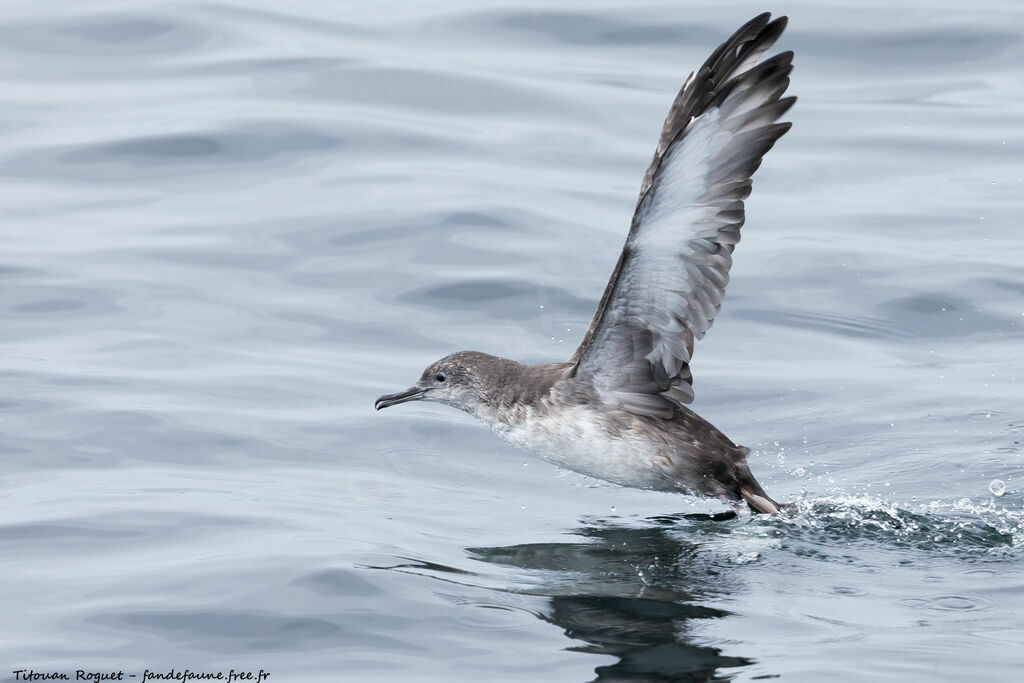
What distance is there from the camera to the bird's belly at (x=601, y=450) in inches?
316

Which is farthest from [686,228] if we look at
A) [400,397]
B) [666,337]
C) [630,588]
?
[400,397]

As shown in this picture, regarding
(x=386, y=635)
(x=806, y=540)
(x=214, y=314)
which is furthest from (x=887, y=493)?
(x=214, y=314)

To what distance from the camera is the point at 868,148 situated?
14.2 metres

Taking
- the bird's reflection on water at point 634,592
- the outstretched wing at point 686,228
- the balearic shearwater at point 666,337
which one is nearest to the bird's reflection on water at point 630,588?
the bird's reflection on water at point 634,592

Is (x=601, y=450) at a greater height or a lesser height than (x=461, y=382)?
lesser

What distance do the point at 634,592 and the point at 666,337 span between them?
5.19 ft

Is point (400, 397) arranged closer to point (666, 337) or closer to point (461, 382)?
point (461, 382)

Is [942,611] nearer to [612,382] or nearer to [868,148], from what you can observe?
[612,382]

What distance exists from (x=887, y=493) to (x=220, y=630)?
149 inches

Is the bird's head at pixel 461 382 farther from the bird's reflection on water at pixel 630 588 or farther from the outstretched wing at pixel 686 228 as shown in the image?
the bird's reflection on water at pixel 630 588

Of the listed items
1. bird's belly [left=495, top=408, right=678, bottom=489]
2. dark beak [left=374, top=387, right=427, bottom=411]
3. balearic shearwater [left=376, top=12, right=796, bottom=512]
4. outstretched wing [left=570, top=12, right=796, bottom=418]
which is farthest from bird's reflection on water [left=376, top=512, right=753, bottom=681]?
dark beak [left=374, top=387, right=427, bottom=411]

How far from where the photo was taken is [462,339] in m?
10.9

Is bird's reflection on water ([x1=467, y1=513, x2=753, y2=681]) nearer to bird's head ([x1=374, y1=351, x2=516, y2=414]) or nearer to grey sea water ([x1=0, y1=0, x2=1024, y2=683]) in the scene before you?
grey sea water ([x1=0, y1=0, x2=1024, y2=683])

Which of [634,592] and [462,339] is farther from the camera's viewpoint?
[462,339]
